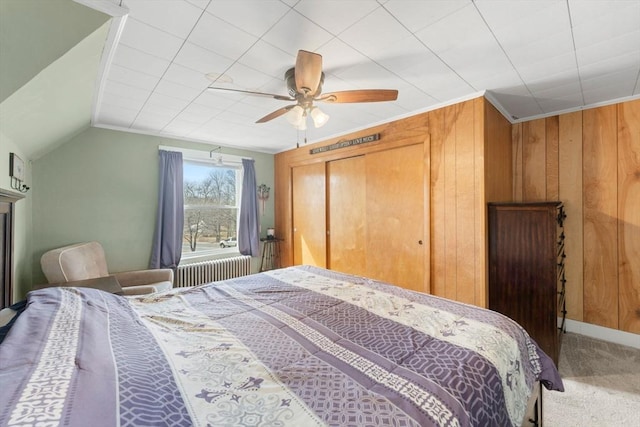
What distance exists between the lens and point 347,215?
3.95 meters

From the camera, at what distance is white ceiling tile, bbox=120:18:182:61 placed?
1571 millimetres

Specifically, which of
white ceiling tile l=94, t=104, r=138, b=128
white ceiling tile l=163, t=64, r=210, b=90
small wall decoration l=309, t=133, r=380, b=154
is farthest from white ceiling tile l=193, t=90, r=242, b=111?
small wall decoration l=309, t=133, r=380, b=154

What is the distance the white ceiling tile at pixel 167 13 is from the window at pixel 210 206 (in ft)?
8.68

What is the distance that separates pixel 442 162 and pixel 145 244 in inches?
156

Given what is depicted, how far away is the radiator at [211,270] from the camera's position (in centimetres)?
379

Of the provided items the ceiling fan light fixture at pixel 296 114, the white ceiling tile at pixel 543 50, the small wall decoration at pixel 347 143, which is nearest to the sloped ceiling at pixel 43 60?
the ceiling fan light fixture at pixel 296 114

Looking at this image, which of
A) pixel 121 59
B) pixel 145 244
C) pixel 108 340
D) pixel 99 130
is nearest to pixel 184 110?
pixel 121 59

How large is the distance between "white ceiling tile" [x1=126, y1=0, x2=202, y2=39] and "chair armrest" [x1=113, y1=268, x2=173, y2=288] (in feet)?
8.91

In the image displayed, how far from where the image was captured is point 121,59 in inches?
74.0

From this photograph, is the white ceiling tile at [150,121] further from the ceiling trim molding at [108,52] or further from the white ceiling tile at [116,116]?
the ceiling trim molding at [108,52]

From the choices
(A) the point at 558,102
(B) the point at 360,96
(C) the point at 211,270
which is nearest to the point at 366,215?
(B) the point at 360,96

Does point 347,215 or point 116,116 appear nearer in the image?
point 116,116

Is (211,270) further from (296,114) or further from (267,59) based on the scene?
(267,59)

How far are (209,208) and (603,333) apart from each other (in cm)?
528
